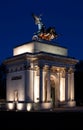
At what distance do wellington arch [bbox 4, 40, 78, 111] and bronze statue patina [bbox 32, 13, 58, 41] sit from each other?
1107 millimetres

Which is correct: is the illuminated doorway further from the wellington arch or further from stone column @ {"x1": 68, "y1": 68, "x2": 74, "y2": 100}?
stone column @ {"x1": 68, "y1": 68, "x2": 74, "y2": 100}

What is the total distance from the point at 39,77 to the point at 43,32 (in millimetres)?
6845

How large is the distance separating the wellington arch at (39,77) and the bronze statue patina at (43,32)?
1.11 meters

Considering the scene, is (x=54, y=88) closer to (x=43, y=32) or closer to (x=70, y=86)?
(x=70, y=86)

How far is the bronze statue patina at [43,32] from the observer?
41.2 metres

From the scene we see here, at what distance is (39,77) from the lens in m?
37.5

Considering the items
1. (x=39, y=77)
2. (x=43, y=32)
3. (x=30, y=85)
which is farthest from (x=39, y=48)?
(x=30, y=85)

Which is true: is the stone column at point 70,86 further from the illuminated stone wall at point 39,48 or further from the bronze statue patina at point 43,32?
the bronze statue patina at point 43,32

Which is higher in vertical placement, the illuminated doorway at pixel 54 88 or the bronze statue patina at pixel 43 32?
the bronze statue patina at pixel 43 32

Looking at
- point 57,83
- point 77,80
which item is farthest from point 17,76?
point 77,80

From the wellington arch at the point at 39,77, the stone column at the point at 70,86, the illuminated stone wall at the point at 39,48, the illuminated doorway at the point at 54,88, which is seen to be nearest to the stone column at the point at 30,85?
the wellington arch at the point at 39,77

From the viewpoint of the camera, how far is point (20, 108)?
3791 centimetres
